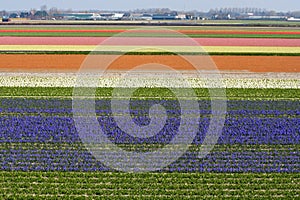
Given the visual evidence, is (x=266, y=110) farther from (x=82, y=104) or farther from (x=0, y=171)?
(x=0, y=171)

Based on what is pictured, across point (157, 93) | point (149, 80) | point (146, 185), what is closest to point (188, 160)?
point (146, 185)

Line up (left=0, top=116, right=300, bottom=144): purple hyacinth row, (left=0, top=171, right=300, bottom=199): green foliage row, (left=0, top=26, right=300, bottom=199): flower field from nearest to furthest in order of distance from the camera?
(left=0, top=171, right=300, bottom=199): green foliage row
(left=0, top=26, right=300, bottom=199): flower field
(left=0, top=116, right=300, bottom=144): purple hyacinth row

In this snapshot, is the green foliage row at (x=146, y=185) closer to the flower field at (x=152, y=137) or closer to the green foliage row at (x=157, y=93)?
the flower field at (x=152, y=137)

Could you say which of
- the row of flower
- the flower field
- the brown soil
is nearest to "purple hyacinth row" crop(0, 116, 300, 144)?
the flower field

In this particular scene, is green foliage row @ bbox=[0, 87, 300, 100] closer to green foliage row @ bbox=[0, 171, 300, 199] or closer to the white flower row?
the white flower row

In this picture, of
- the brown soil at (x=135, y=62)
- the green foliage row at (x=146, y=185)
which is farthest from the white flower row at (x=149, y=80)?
the green foliage row at (x=146, y=185)

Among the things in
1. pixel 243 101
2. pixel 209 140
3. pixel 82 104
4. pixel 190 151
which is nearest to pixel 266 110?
pixel 243 101
